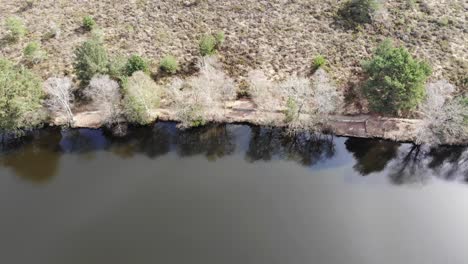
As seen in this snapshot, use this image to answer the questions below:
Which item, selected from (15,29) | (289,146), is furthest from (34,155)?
(289,146)

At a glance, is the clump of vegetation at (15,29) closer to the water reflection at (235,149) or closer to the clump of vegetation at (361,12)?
the water reflection at (235,149)

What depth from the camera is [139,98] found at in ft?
119

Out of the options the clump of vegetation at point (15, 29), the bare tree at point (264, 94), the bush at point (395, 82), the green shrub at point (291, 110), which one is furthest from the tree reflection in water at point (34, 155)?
the bush at point (395, 82)

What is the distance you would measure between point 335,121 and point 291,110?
199 inches

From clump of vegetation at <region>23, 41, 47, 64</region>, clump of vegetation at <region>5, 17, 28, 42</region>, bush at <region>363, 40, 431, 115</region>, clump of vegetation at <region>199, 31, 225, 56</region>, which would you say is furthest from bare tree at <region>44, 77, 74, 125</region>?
bush at <region>363, 40, 431, 115</region>

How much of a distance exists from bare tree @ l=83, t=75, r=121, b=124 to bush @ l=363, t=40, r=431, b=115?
23707 millimetres

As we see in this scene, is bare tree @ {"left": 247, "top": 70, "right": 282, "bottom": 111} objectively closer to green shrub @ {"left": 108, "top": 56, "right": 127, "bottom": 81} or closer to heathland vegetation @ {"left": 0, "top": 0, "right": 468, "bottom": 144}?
heathland vegetation @ {"left": 0, "top": 0, "right": 468, "bottom": 144}

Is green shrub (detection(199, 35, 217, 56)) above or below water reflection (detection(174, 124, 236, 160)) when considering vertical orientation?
above

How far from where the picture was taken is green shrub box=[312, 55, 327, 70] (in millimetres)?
42094

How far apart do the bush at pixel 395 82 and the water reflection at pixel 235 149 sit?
376 cm

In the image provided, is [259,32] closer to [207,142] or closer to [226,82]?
[226,82]

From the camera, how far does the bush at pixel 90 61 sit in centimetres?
3812

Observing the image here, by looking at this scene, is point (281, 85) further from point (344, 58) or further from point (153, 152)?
point (153, 152)

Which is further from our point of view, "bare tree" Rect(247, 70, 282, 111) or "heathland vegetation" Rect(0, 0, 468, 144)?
"bare tree" Rect(247, 70, 282, 111)
